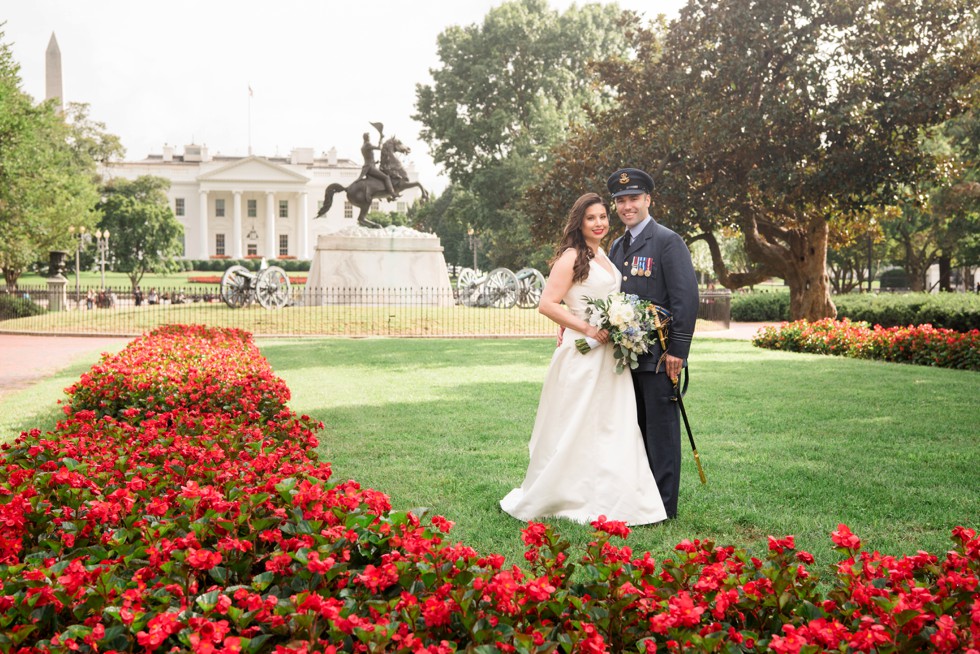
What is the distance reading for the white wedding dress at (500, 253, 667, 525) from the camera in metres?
4.42

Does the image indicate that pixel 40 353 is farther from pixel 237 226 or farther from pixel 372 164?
pixel 237 226

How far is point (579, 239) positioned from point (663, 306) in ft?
1.95

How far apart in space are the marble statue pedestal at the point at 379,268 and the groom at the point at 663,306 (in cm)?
2052

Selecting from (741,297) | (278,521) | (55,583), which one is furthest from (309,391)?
(741,297)

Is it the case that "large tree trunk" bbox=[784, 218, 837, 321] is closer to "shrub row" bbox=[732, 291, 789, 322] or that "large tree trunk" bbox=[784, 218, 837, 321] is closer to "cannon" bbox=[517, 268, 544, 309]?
"cannon" bbox=[517, 268, 544, 309]

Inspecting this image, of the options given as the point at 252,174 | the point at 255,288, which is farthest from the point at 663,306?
the point at 252,174

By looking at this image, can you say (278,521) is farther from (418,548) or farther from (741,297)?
(741,297)

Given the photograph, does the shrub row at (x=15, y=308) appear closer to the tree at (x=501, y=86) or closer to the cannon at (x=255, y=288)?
the cannon at (x=255, y=288)

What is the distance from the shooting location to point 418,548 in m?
2.62

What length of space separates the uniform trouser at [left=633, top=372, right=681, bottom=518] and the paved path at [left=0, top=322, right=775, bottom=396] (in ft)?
29.0

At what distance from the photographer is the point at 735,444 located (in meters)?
6.69

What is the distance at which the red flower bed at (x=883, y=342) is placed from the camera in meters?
12.6

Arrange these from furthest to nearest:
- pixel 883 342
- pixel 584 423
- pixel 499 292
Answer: pixel 499 292 → pixel 883 342 → pixel 584 423

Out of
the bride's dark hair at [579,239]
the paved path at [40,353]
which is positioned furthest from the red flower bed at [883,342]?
the bride's dark hair at [579,239]
